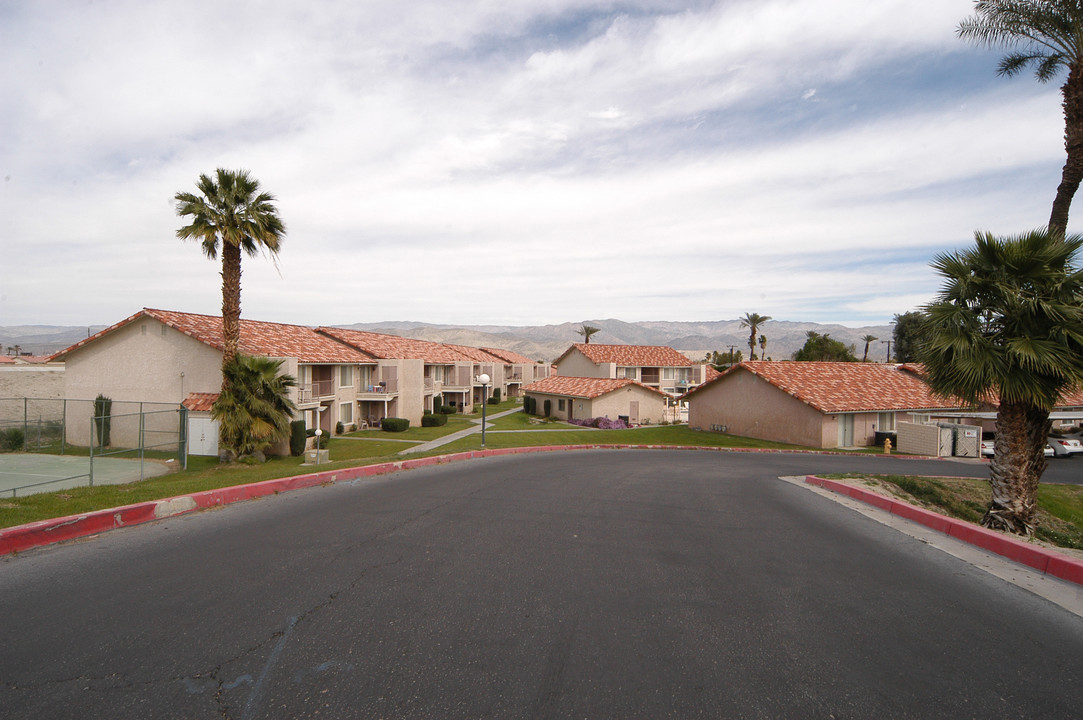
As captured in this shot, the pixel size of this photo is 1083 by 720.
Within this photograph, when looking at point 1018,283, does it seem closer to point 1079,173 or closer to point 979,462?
point 1079,173

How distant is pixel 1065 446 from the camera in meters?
32.2

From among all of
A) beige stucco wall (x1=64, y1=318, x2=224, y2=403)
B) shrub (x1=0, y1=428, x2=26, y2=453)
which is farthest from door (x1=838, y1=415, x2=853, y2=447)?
shrub (x1=0, y1=428, x2=26, y2=453)

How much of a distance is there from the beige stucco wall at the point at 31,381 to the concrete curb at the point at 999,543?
4091cm

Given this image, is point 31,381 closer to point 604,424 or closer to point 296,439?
point 296,439

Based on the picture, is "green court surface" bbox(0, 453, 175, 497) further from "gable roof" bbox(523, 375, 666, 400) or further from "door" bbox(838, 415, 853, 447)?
"door" bbox(838, 415, 853, 447)

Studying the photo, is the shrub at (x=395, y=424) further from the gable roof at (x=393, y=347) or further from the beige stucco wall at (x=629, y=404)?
the beige stucco wall at (x=629, y=404)

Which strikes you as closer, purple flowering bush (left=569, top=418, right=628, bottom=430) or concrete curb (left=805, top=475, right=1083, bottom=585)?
concrete curb (left=805, top=475, right=1083, bottom=585)

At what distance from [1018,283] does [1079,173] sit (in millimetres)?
6343

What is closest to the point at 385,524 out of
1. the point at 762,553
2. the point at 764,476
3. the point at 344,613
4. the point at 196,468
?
the point at 344,613

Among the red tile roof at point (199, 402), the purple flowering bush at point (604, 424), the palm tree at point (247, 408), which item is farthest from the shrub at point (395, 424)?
the palm tree at point (247, 408)

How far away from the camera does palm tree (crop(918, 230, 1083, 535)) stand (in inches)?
398

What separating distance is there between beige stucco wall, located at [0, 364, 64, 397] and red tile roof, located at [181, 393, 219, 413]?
467 inches

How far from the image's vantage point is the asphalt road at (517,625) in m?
4.21

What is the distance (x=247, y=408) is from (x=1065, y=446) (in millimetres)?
42395
